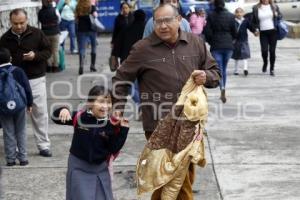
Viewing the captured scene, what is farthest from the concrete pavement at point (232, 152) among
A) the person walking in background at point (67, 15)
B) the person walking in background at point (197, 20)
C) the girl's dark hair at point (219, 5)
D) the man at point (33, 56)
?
the person walking in background at point (67, 15)

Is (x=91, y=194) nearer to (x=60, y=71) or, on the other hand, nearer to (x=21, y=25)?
(x=21, y=25)

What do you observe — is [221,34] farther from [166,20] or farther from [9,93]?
[166,20]

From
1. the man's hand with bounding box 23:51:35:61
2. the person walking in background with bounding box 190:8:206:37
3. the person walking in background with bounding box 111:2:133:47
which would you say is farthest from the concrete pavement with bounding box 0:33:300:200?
the person walking in background with bounding box 190:8:206:37

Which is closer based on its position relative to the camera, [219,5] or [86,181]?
[86,181]

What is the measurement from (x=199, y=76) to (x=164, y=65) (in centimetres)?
33

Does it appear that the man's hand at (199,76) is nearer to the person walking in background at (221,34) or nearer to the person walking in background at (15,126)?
the person walking in background at (15,126)

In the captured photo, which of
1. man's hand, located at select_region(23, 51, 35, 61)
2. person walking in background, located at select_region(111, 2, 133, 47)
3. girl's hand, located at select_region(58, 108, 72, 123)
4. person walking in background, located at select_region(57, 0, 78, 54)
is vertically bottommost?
person walking in background, located at select_region(57, 0, 78, 54)

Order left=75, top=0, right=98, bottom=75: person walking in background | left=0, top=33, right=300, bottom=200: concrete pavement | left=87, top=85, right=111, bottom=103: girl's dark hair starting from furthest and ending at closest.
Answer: left=75, top=0, right=98, bottom=75: person walking in background < left=0, top=33, right=300, bottom=200: concrete pavement < left=87, top=85, right=111, bottom=103: girl's dark hair

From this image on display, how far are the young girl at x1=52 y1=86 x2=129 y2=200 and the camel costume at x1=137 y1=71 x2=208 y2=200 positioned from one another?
456mm

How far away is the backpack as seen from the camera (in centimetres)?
748

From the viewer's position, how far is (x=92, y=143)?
5273 millimetres

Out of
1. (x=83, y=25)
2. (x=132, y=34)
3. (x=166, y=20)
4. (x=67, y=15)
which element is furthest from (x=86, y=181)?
(x=67, y=15)

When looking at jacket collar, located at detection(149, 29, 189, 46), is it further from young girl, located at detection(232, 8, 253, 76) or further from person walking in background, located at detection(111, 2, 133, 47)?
young girl, located at detection(232, 8, 253, 76)

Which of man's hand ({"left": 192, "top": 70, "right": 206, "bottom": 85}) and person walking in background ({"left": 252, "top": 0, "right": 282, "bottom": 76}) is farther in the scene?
person walking in background ({"left": 252, "top": 0, "right": 282, "bottom": 76})
